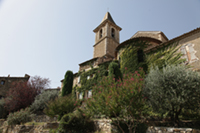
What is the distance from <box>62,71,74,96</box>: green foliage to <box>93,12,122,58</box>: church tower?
8447 mm

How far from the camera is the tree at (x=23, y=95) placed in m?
20.3

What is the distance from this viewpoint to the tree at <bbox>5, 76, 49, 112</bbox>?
20.3m

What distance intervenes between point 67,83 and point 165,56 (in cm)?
1614

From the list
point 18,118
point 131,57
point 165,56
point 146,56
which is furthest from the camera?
point 131,57

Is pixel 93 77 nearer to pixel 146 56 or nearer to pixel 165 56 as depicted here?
pixel 146 56

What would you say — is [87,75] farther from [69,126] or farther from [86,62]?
[69,126]

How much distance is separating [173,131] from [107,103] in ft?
11.5

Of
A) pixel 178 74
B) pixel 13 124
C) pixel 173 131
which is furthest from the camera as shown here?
pixel 13 124

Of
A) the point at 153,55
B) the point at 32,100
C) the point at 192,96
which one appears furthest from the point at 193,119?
the point at 32,100

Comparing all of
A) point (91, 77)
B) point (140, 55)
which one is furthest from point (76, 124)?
point (91, 77)

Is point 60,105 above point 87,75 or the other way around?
the other way around

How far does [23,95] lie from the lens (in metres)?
21.5

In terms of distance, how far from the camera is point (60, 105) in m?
13.5

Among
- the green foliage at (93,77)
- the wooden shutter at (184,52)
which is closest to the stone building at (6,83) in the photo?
the green foliage at (93,77)
